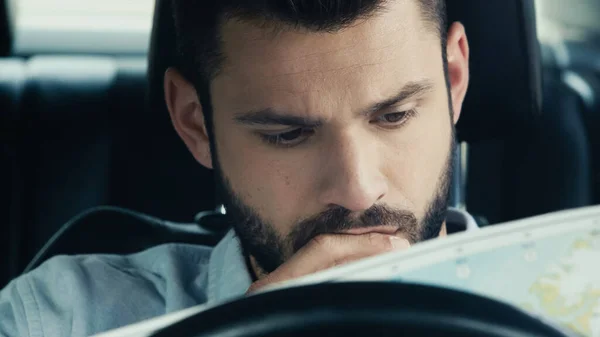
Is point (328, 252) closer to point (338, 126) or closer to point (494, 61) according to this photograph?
point (338, 126)

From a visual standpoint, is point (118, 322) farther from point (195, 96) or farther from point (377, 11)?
point (377, 11)

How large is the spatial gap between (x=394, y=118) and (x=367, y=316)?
693 millimetres

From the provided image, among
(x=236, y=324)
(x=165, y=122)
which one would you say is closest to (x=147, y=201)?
(x=165, y=122)

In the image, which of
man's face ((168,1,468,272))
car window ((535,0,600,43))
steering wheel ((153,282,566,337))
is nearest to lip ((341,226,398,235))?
man's face ((168,1,468,272))

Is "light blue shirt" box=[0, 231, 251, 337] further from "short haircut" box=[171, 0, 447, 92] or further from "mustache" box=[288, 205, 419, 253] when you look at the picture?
"short haircut" box=[171, 0, 447, 92]

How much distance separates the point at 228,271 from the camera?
1.34 m

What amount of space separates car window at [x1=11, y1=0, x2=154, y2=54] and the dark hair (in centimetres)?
71

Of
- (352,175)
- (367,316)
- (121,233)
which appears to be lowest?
(121,233)

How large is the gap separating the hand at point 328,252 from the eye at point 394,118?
16cm

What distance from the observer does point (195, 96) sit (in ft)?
4.46

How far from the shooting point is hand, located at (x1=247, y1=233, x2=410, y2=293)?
1.05 meters

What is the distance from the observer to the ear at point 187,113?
4.50 feet

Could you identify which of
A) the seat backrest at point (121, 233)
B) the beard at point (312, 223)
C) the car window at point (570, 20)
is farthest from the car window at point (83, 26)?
the car window at point (570, 20)

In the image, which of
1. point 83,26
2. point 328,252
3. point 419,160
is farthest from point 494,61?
point 83,26
